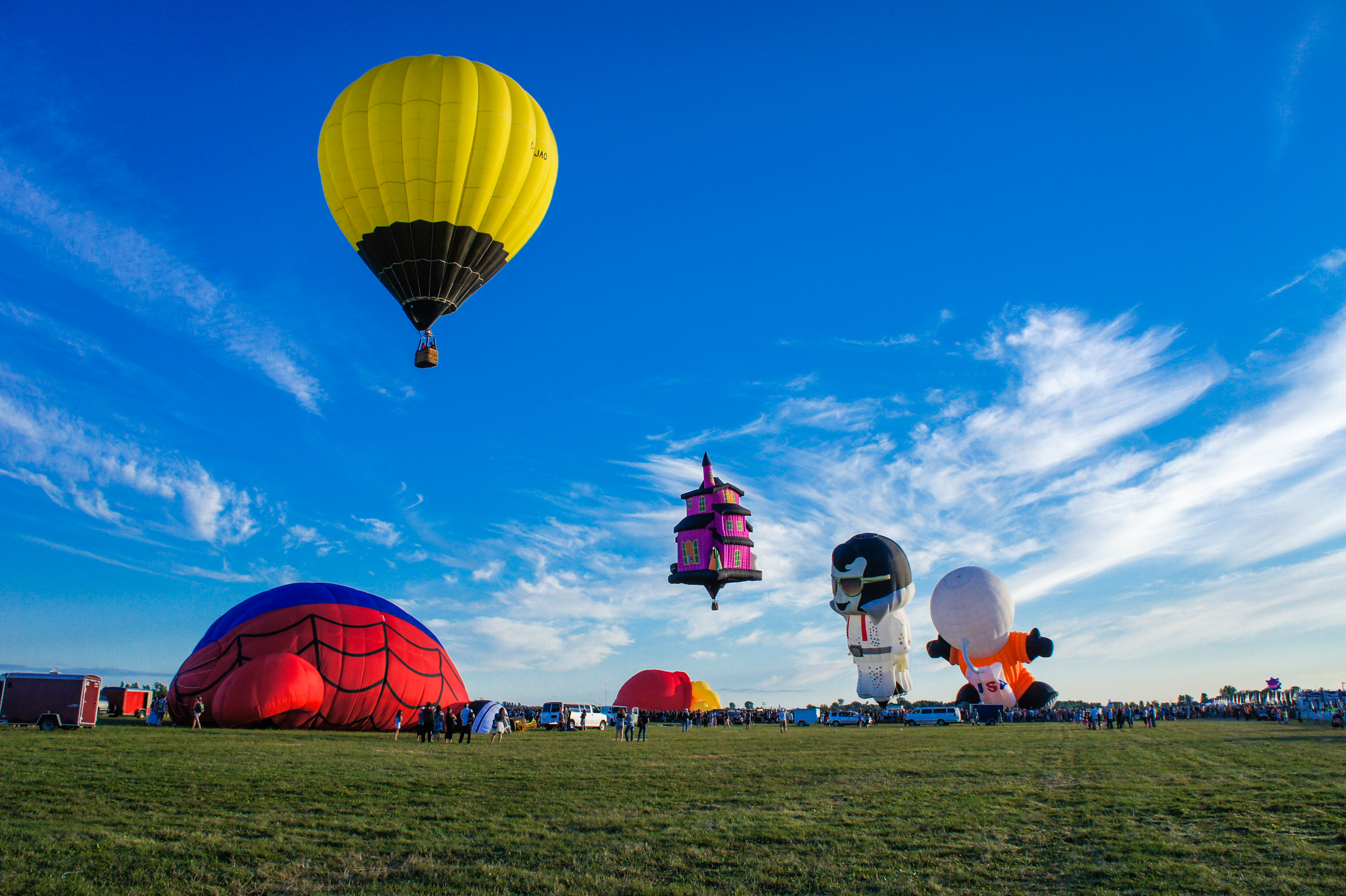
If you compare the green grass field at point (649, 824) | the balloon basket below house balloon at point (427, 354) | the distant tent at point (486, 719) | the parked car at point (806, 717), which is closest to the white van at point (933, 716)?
the parked car at point (806, 717)

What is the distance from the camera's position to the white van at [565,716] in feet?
139

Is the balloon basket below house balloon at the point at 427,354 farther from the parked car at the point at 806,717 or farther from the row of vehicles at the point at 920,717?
the parked car at the point at 806,717

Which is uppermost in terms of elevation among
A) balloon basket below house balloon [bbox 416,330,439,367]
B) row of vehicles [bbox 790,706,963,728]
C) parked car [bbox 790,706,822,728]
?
balloon basket below house balloon [bbox 416,330,439,367]

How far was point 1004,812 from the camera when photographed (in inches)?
374

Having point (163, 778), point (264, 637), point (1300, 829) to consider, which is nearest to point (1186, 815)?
point (1300, 829)

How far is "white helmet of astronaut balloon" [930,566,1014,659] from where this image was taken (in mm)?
43312

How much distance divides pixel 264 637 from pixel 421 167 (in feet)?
54.3

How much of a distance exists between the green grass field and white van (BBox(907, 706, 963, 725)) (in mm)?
32292

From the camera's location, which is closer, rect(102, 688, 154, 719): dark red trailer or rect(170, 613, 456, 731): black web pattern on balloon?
rect(170, 613, 456, 731): black web pattern on balloon

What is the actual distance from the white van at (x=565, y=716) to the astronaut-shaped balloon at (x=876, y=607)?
15.2m

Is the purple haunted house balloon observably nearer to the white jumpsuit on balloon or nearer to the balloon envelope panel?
the white jumpsuit on balloon

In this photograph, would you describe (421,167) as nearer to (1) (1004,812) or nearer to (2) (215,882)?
(2) (215,882)

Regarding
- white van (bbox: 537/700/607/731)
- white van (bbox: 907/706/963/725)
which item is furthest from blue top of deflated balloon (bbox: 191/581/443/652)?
white van (bbox: 907/706/963/725)

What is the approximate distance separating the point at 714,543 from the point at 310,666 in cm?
2388
